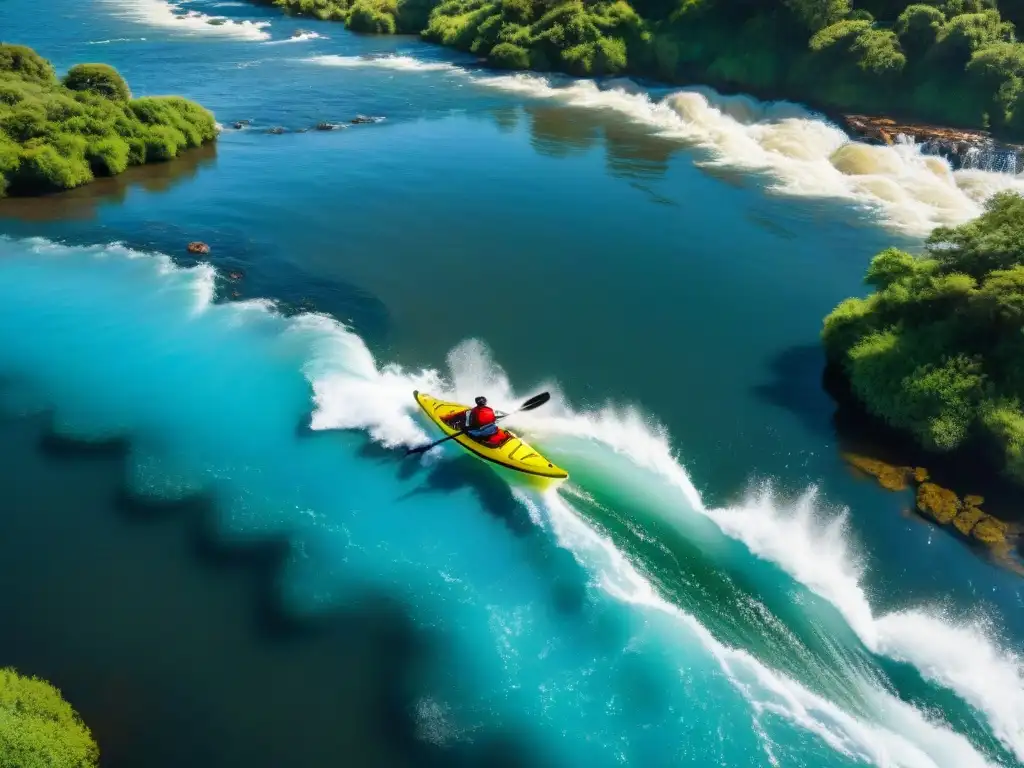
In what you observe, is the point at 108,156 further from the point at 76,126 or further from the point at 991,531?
the point at 991,531

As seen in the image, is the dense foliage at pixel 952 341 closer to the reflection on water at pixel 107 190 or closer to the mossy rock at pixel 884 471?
the mossy rock at pixel 884 471

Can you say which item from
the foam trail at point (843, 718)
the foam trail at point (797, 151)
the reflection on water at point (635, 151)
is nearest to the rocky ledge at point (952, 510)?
the foam trail at point (843, 718)

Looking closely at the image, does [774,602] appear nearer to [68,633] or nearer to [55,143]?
[68,633]

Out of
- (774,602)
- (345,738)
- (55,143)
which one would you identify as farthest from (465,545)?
(55,143)

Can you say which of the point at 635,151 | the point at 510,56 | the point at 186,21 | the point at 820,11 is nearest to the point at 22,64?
the point at 510,56

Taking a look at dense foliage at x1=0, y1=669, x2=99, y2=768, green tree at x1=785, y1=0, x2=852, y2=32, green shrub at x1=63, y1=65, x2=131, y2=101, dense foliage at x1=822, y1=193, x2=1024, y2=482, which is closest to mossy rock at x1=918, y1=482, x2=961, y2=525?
dense foliage at x1=822, y1=193, x2=1024, y2=482
